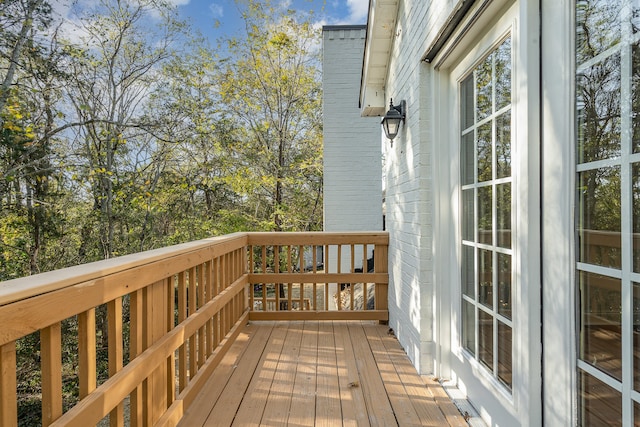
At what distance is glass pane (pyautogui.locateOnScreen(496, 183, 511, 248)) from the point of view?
1.75 metres

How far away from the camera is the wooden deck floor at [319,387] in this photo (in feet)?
6.89

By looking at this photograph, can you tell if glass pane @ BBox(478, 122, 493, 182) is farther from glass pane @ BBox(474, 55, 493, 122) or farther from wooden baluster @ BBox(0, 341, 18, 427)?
wooden baluster @ BBox(0, 341, 18, 427)

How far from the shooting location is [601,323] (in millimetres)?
1174

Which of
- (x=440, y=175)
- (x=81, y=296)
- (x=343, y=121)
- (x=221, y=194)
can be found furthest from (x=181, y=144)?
(x=81, y=296)

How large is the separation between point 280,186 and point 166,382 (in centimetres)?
835

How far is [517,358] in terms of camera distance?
5.21ft

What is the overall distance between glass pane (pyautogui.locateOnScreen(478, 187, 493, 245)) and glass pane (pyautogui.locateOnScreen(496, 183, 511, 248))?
77 mm

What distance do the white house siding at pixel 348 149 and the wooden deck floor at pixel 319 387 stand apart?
3533mm

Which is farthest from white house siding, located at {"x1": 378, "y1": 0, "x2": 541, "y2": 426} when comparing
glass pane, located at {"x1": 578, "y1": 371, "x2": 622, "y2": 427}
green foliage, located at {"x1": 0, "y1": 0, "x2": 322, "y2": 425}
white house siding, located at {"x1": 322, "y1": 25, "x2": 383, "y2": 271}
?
green foliage, located at {"x1": 0, "y1": 0, "x2": 322, "y2": 425}

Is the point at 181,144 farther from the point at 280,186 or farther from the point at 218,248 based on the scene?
the point at 218,248

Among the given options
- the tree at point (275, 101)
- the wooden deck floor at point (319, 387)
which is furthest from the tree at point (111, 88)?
the wooden deck floor at point (319, 387)

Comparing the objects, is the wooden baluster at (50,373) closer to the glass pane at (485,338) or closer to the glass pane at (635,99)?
the glass pane at (635,99)

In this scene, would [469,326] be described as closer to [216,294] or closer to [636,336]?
[636,336]

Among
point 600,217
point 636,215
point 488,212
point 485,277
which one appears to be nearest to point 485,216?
point 488,212
